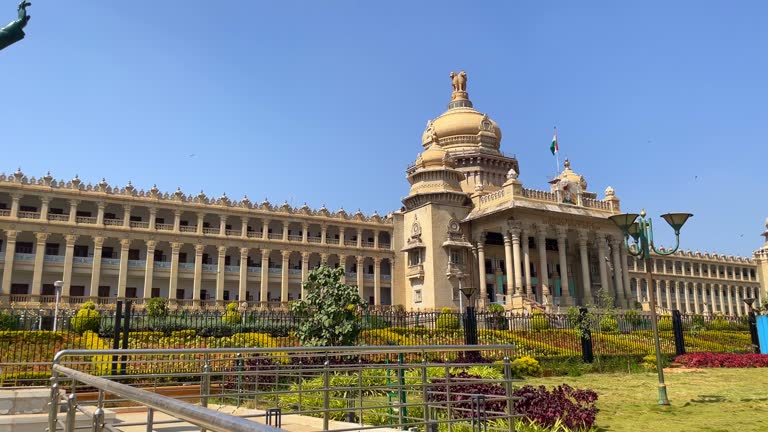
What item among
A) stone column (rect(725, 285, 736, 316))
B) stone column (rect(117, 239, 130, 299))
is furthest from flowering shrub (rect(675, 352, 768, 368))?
stone column (rect(725, 285, 736, 316))

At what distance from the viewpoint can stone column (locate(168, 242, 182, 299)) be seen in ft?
156

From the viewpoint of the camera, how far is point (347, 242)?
56.0 meters

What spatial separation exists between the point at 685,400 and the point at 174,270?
4139 cm

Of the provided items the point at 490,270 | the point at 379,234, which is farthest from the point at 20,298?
the point at 490,270

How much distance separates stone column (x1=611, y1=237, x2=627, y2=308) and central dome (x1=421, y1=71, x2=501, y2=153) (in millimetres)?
13566

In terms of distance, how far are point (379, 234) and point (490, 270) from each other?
13.0 meters

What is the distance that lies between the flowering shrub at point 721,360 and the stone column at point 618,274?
24.1 metres

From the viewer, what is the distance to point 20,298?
42125 millimetres

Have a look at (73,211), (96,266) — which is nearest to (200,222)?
(96,266)

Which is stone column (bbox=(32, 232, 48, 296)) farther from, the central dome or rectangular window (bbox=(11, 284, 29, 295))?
the central dome

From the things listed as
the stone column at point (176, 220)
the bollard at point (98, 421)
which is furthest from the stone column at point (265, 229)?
the bollard at point (98, 421)

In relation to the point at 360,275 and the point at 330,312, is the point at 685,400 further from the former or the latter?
the point at 360,275

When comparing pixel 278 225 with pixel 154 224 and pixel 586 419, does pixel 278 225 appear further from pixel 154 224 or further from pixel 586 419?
pixel 586 419

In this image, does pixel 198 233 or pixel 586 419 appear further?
pixel 198 233
